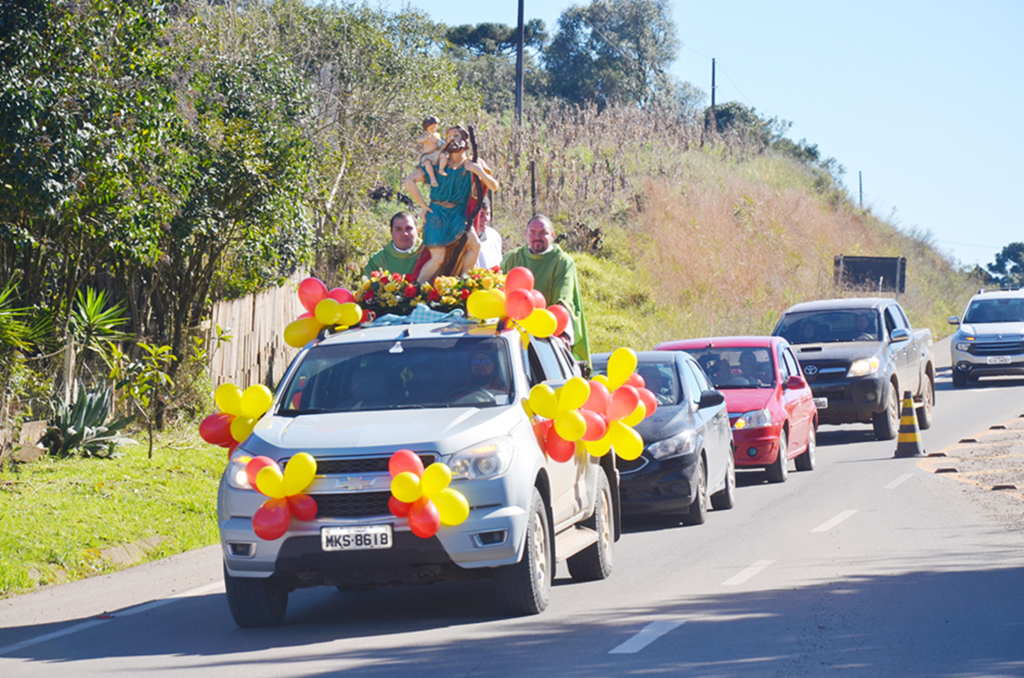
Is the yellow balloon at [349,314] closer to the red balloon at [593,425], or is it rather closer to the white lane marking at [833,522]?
the red balloon at [593,425]

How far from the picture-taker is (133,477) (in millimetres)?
13289

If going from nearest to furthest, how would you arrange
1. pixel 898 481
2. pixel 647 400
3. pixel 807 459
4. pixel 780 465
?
pixel 647 400, pixel 898 481, pixel 780 465, pixel 807 459

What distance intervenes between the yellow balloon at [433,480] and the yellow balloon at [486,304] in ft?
6.13

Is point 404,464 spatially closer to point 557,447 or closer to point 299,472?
point 299,472

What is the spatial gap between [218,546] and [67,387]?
3807 millimetres

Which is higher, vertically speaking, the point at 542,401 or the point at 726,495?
the point at 542,401

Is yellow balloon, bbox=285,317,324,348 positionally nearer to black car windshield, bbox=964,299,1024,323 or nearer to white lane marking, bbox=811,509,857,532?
white lane marking, bbox=811,509,857,532

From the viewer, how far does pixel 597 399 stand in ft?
28.9

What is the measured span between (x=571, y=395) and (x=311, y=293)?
92.2 inches

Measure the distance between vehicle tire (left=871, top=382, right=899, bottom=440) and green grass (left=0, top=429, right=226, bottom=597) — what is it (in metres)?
9.78

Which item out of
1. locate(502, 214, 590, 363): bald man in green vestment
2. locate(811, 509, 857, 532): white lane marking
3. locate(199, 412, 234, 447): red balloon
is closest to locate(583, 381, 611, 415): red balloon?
locate(502, 214, 590, 363): bald man in green vestment

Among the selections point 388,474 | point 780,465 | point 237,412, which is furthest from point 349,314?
point 780,465

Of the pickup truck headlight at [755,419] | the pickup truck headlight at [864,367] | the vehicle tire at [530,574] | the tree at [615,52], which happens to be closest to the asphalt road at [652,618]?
the vehicle tire at [530,574]

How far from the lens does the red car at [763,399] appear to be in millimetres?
14648
